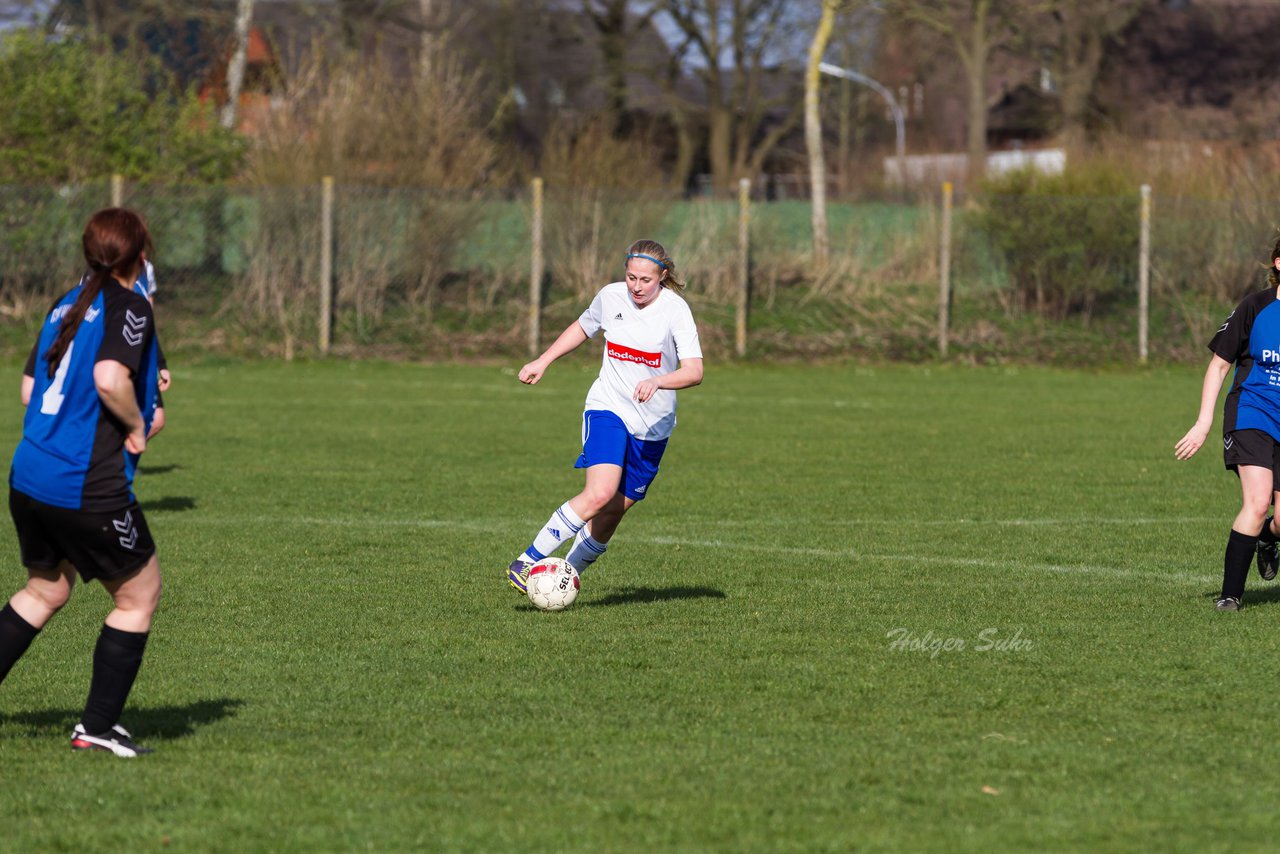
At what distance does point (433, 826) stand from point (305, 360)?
2035 centimetres

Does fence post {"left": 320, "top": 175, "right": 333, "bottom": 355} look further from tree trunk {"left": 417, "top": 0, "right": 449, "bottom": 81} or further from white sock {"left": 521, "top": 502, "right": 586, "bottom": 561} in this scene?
white sock {"left": 521, "top": 502, "right": 586, "bottom": 561}

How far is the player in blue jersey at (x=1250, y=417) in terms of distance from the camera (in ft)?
24.6

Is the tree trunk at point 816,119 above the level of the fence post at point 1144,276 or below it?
above

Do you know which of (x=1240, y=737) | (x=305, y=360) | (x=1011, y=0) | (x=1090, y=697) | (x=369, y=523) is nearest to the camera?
(x=1240, y=737)

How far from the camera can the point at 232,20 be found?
3528 cm

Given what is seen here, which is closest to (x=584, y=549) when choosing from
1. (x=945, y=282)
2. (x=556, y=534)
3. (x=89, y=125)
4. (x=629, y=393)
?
(x=556, y=534)

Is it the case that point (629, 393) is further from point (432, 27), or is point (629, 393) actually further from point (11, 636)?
point (432, 27)

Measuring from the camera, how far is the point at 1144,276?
24.8 meters

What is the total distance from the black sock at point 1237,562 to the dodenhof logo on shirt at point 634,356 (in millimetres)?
2770

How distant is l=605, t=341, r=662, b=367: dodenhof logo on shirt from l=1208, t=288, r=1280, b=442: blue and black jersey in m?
2.54

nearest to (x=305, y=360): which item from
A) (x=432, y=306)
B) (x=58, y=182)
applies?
(x=432, y=306)

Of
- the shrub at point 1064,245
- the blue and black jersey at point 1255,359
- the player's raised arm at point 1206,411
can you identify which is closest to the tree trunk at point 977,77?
the shrub at point 1064,245

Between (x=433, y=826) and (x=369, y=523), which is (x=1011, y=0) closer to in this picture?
(x=369, y=523)

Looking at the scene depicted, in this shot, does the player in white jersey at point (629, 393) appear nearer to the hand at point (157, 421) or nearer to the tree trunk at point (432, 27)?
the hand at point (157, 421)
